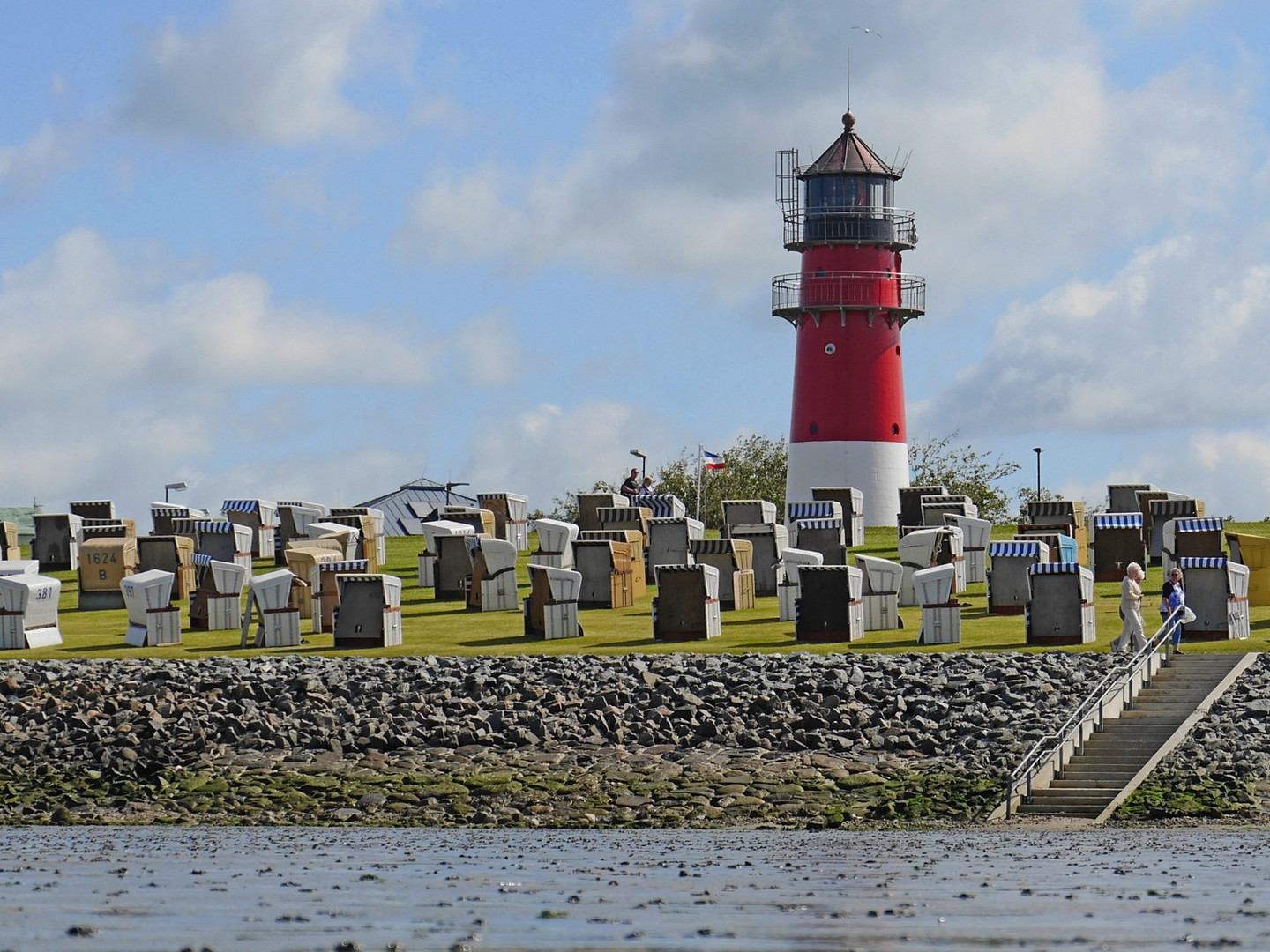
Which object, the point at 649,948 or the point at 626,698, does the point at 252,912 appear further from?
the point at 626,698

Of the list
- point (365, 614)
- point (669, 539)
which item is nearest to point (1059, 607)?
point (669, 539)

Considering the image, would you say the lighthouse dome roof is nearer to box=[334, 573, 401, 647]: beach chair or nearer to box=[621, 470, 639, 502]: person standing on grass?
box=[621, 470, 639, 502]: person standing on grass

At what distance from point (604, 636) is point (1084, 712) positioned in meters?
11.8

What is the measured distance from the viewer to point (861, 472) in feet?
213

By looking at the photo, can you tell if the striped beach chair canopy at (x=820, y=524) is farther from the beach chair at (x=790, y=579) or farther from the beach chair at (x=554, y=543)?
the beach chair at (x=554, y=543)

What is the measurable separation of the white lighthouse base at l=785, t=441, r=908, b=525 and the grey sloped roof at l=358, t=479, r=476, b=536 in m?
18.6

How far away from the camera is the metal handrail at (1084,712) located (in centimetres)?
2667

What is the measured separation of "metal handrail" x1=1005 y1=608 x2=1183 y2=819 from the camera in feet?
87.5

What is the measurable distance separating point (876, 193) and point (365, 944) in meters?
55.6

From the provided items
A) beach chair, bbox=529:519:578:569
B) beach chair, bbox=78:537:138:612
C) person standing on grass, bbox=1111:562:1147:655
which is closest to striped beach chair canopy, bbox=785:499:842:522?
beach chair, bbox=529:519:578:569

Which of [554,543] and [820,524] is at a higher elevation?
[820,524]

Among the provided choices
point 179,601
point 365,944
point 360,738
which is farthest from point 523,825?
point 179,601

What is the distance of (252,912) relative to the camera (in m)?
15.7

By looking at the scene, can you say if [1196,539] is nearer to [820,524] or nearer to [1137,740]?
[820,524]
